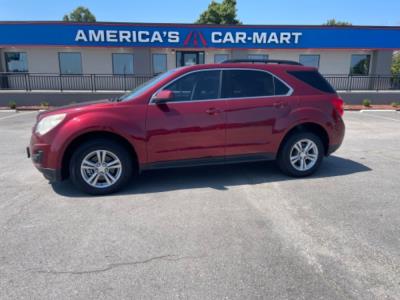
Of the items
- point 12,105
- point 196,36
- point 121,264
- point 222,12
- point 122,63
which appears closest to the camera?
point 121,264

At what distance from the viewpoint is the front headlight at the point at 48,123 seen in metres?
3.90

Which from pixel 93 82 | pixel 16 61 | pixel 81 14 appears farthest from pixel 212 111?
pixel 81 14

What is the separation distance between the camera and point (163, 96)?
3.96 m

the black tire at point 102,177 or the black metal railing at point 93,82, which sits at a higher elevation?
the black metal railing at point 93,82

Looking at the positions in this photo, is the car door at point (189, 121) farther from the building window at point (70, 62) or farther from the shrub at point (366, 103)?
the building window at point (70, 62)

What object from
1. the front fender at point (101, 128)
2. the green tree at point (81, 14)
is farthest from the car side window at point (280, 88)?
the green tree at point (81, 14)

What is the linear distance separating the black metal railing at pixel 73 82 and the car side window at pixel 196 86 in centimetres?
1265

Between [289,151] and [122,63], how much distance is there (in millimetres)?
15576

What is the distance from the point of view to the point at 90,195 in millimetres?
4086

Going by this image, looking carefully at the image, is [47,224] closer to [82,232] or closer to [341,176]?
[82,232]

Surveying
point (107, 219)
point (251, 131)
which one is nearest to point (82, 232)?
point (107, 219)

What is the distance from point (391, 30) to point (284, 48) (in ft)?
21.4

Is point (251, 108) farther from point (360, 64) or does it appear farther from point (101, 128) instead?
point (360, 64)

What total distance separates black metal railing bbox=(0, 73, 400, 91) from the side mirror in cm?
1288
